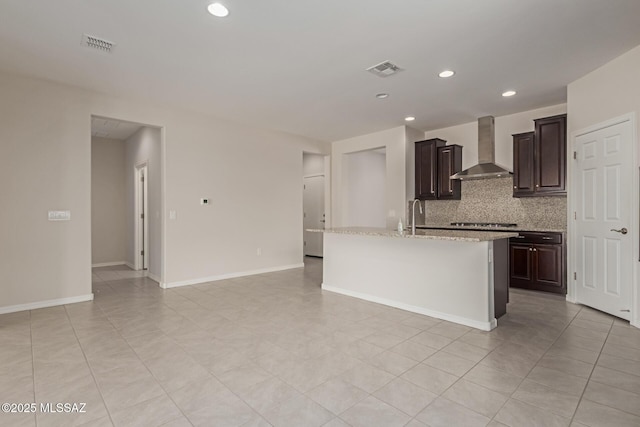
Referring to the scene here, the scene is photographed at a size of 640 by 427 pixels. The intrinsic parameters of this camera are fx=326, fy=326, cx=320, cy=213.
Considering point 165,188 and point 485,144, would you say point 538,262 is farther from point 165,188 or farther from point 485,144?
point 165,188

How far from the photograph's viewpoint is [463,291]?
3373mm

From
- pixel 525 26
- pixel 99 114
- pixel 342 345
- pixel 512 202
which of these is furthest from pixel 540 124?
pixel 99 114

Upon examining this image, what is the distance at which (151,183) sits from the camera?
568 centimetres

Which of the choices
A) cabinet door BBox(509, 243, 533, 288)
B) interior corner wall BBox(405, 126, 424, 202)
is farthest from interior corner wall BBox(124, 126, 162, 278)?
cabinet door BBox(509, 243, 533, 288)

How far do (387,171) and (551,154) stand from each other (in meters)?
2.69

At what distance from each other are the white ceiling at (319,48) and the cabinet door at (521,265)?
218 centimetres

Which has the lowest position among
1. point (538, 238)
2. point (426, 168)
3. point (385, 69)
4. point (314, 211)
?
point (538, 238)

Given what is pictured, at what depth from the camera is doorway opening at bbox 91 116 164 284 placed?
624cm

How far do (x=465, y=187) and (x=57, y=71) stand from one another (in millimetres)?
6270

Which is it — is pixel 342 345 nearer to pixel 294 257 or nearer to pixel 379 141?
pixel 294 257

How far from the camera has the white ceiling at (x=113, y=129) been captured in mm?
5867

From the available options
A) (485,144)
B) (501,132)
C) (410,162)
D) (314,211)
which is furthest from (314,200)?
(501,132)

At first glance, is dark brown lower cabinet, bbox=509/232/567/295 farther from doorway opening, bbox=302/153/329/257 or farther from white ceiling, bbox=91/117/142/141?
white ceiling, bbox=91/117/142/141

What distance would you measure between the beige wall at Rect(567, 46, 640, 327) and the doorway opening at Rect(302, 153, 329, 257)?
16.2 feet
